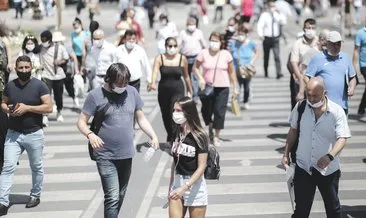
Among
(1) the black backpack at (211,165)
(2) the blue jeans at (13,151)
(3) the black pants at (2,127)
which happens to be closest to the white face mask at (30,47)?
(3) the black pants at (2,127)

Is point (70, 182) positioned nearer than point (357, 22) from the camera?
Yes

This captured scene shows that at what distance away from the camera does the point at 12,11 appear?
38.2m

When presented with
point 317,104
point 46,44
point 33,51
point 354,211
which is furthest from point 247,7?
point 317,104

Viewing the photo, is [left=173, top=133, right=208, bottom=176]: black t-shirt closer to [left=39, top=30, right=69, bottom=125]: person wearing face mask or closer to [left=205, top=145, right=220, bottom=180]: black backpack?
[left=205, top=145, right=220, bottom=180]: black backpack

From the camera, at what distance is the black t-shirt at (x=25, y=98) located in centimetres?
870

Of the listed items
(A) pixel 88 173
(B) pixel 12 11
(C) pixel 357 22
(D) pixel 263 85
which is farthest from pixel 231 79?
(B) pixel 12 11

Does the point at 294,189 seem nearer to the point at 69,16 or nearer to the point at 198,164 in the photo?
the point at 198,164

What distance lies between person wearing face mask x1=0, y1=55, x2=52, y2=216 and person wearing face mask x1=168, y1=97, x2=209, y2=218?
2418 millimetres

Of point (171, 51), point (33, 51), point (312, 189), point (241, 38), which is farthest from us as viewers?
point (241, 38)

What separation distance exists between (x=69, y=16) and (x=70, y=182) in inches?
1189

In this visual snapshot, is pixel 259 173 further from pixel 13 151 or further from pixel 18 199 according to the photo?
pixel 13 151

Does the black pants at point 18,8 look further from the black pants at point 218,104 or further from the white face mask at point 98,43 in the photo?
the black pants at point 218,104

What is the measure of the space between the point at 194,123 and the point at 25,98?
263cm

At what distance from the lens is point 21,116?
871cm
